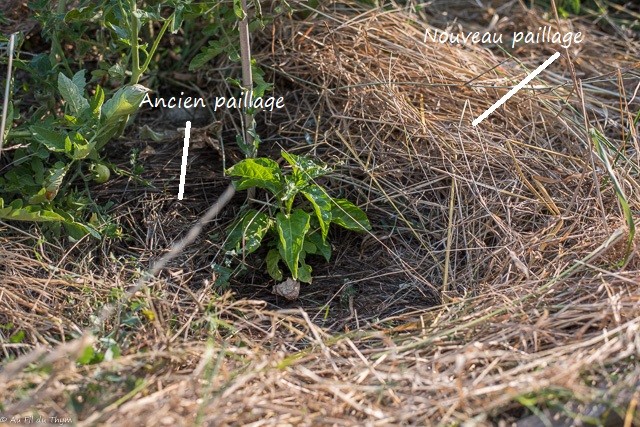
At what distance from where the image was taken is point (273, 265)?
86.7 inches

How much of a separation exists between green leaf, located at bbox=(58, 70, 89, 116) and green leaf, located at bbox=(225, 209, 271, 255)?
49 cm

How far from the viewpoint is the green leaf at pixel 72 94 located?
2.15 m

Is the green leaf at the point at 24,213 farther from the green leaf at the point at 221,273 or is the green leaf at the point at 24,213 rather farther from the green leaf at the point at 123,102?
the green leaf at the point at 221,273

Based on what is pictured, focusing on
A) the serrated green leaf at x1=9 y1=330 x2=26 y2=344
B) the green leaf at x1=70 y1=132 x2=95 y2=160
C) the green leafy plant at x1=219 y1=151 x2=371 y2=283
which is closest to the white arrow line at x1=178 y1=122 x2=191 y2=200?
the green leafy plant at x1=219 y1=151 x2=371 y2=283

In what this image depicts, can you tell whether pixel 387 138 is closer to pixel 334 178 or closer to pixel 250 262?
pixel 334 178

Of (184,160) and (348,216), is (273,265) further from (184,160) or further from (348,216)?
(184,160)

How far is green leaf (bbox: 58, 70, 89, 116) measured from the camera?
2.15 meters

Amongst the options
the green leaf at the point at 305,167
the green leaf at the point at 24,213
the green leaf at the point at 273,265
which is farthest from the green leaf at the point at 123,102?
the green leaf at the point at 273,265

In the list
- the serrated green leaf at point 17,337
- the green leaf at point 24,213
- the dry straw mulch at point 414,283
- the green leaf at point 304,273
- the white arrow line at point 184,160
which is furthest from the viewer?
the white arrow line at point 184,160

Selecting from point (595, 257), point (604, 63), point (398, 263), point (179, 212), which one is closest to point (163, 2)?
point (179, 212)

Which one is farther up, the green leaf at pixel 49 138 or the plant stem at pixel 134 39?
the plant stem at pixel 134 39

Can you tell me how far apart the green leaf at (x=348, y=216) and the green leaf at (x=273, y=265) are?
18cm

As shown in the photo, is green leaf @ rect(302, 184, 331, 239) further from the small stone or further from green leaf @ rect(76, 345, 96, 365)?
green leaf @ rect(76, 345, 96, 365)

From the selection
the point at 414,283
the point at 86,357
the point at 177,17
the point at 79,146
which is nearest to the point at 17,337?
the point at 86,357
